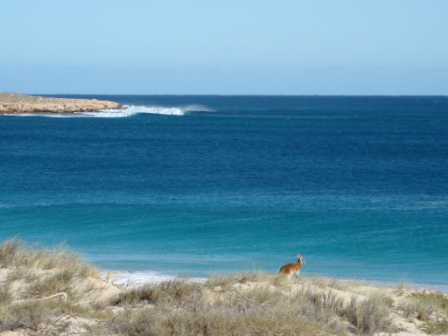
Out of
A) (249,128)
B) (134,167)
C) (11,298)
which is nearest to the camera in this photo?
(11,298)

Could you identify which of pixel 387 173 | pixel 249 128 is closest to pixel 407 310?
pixel 387 173

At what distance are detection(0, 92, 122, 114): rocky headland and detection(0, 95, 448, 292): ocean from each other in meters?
46.4

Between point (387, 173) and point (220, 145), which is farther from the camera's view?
point (220, 145)

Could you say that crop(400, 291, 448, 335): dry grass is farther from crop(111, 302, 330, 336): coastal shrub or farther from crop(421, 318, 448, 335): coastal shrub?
crop(111, 302, 330, 336): coastal shrub

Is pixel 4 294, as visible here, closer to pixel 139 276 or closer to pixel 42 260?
pixel 42 260

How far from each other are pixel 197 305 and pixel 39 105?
98771mm

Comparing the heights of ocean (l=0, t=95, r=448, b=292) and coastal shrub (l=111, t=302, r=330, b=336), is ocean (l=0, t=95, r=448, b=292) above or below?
below

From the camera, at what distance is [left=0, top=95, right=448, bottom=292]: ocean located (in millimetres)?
18547

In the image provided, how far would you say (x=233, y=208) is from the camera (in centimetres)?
2609

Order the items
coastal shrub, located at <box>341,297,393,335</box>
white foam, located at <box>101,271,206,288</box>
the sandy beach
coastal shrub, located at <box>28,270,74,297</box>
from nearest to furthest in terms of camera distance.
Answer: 1. the sandy beach
2. coastal shrub, located at <box>341,297,393,335</box>
3. coastal shrub, located at <box>28,270,74,297</box>
4. white foam, located at <box>101,271,206,288</box>

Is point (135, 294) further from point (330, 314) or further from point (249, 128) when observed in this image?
point (249, 128)

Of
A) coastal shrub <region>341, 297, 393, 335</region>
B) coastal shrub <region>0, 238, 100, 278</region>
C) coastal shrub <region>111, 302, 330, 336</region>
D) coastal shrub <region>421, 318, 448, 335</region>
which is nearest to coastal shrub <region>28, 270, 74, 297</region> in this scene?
coastal shrub <region>0, 238, 100, 278</region>

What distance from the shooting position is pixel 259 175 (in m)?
37.1

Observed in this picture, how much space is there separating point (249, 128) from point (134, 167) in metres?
44.2
